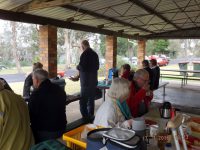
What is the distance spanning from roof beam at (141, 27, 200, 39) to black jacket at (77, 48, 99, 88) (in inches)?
258

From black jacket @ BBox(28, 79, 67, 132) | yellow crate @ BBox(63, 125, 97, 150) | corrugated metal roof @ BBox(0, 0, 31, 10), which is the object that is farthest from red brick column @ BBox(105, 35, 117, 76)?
yellow crate @ BBox(63, 125, 97, 150)

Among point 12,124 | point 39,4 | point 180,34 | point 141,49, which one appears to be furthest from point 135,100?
point 141,49

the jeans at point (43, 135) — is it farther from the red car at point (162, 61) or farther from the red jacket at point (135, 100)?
the red car at point (162, 61)

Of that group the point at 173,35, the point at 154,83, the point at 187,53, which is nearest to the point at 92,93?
the point at 154,83

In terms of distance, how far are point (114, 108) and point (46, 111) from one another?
0.80m

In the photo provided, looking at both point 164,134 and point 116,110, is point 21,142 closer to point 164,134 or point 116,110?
point 116,110

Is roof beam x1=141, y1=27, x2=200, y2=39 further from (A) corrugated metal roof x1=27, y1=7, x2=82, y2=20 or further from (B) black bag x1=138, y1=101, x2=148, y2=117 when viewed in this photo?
(B) black bag x1=138, y1=101, x2=148, y2=117

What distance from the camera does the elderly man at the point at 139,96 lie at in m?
3.09

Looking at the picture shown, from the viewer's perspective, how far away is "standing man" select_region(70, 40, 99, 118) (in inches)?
189

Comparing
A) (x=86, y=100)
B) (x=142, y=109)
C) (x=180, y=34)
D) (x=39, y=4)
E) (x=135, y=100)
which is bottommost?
(x=86, y=100)

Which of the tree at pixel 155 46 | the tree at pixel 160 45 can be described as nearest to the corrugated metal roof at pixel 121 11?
the tree at pixel 160 45

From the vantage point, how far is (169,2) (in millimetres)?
5949

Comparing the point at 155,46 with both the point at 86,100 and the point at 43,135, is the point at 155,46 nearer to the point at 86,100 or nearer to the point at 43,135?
the point at 86,100

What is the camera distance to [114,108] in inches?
86.2
